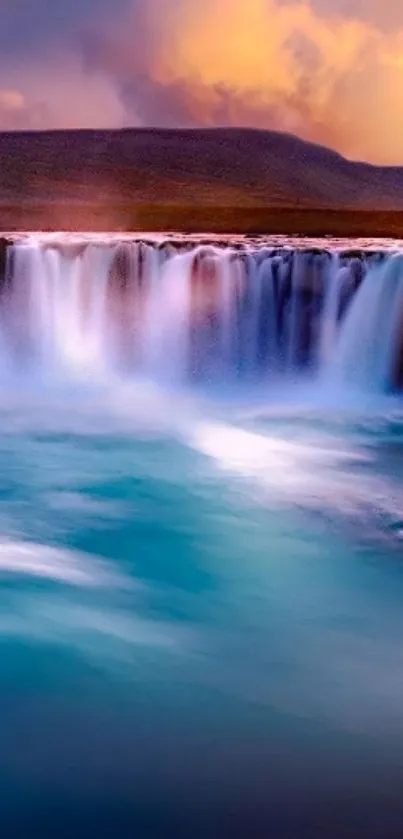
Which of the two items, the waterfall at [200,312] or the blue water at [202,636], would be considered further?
the waterfall at [200,312]

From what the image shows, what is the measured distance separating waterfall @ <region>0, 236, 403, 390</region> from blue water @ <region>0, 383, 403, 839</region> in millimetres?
1766

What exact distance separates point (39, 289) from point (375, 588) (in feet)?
17.6

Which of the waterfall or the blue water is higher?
Answer: the waterfall

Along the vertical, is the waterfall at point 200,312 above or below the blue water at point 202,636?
above

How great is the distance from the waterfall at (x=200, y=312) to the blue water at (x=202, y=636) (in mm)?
1766

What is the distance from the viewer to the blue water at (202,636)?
2764 millimetres

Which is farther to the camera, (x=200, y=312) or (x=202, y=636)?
(x=200, y=312)

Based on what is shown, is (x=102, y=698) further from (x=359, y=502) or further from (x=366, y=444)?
(x=366, y=444)

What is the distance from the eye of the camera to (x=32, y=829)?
8.60 ft

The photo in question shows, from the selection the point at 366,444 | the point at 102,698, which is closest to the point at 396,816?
the point at 102,698

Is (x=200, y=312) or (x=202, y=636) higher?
(x=200, y=312)

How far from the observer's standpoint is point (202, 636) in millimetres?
3793

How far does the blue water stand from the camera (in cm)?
276

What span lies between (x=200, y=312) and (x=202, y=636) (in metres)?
5.18
